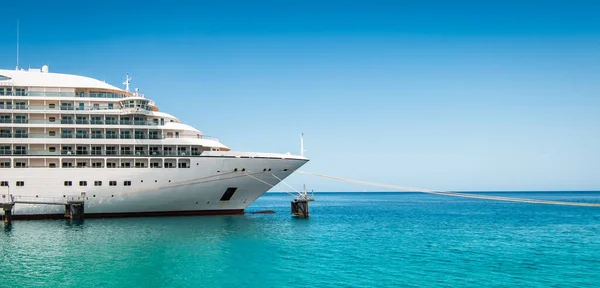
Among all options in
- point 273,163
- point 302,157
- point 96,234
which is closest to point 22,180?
point 96,234

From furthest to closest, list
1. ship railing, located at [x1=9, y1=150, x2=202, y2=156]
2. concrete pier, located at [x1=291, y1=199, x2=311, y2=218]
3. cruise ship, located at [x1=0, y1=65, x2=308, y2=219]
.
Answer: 1. concrete pier, located at [x1=291, y1=199, x2=311, y2=218]
2. ship railing, located at [x1=9, y1=150, x2=202, y2=156]
3. cruise ship, located at [x1=0, y1=65, x2=308, y2=219]

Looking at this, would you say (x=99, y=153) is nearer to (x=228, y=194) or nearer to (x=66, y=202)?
(x=66, y=202)

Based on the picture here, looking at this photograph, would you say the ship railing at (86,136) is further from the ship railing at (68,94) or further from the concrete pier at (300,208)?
the concrete pier at (300,208)

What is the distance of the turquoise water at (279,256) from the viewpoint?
2394 cm

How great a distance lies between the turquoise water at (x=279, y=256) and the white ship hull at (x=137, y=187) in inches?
87.6

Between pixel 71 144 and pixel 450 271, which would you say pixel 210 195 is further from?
pixel 450 271

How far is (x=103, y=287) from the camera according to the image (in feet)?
72.4

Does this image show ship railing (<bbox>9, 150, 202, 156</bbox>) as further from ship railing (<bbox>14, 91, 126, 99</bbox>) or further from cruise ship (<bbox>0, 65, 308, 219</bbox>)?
ship railing (<bbox>14, 91, 126, 99</bbox>)

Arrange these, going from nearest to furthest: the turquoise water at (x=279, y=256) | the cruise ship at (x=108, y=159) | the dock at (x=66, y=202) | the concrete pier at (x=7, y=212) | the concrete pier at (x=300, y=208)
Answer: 1. the turquoise water at (x=279, y=256)
2. the concrete pier at (x=7, y=212)
3. the dock at (x=66, y=202)
4. the cruise ship at (x=108, y=159)
5. the concrete pier at (x=300, y=208)

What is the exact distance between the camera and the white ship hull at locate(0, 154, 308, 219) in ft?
150

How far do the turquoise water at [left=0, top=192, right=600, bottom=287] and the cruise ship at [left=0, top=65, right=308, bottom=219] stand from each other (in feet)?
9.42

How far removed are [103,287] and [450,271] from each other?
17456 millimetres

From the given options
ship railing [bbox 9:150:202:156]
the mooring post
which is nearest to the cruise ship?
ship railing [bbox 9:150:202:156]

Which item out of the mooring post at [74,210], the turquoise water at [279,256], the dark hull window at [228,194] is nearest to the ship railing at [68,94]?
the mooring post at [74,210]
